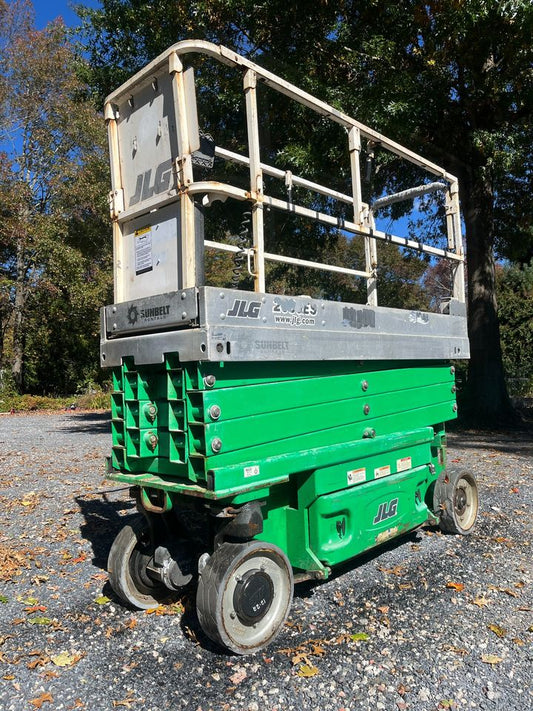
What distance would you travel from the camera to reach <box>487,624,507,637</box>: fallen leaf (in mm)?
3617

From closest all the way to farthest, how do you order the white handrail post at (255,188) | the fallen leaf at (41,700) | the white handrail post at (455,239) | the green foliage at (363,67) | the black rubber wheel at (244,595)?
the fallen leaf at (41,700) → the black rubber wheel at (244,595) → the white handrail post at (255,188) → the white handrail post at (455,239) → the green foliage at (363,67)

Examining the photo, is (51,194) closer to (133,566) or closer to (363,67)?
(363,67)

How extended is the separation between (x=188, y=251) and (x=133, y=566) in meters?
2.13

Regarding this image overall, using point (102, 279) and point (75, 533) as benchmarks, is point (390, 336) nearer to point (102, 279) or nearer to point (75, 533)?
point (75, 533)

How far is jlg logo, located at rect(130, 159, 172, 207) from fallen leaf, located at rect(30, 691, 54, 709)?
9.50 ft

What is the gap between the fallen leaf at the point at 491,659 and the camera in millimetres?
3307

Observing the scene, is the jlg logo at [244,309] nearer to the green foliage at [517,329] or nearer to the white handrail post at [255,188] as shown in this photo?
the white handrail post at [255,188]

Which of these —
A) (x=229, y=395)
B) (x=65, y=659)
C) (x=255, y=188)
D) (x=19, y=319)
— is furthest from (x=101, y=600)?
(x=19, y=319)

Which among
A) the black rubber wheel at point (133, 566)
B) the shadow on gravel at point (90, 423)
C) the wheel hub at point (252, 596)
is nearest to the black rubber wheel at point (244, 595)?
the wheel hub at point (252, 596)

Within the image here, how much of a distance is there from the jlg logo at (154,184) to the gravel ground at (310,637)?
9.09ft

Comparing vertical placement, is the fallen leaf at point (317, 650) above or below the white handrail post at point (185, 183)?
below

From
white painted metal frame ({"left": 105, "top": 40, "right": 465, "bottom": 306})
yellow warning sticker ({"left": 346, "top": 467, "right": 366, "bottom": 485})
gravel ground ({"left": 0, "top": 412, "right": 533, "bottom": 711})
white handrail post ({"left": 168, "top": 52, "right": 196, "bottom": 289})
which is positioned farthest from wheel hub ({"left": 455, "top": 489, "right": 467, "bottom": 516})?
white handrail post ({"left": 168, "top": 52, "right": 196, "bottom": 289})

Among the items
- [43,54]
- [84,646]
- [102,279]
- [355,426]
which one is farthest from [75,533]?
[43,54]

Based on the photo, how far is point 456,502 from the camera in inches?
210
